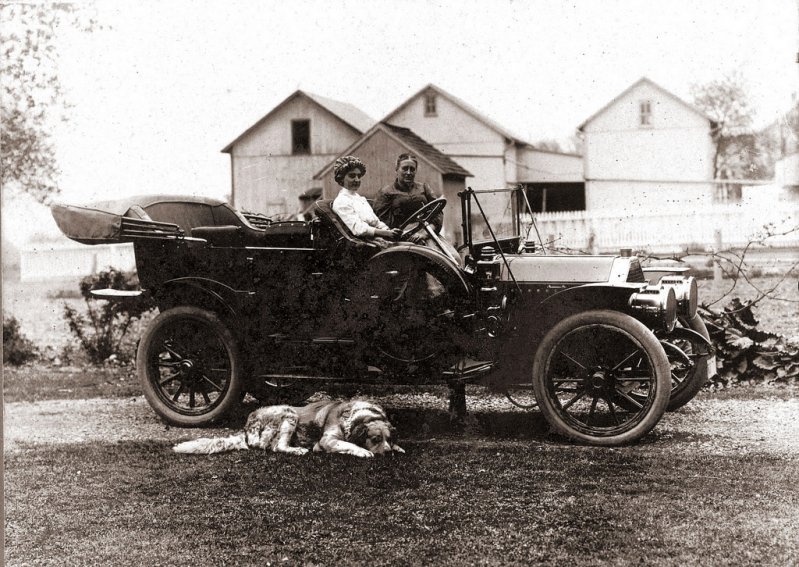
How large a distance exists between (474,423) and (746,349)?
226 cm

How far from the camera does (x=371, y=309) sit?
15.6ft

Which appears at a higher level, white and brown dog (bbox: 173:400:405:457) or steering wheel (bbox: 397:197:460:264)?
steering wheel (bbox: 397:197:460:264)

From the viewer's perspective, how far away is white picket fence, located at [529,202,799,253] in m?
5.32

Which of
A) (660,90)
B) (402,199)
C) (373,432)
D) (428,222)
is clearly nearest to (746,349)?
(660,90)

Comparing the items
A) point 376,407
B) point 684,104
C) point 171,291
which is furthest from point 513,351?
point 684,104

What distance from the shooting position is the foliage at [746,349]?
577 cm

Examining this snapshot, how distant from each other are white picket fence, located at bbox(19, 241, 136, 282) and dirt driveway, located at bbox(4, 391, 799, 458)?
992 mm

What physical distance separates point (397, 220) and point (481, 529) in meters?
2.34

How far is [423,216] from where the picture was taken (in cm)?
487

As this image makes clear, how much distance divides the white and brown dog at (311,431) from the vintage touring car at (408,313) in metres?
0.27

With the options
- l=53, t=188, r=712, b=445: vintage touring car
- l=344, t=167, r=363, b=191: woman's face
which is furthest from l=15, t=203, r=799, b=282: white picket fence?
l=344, t=167, r=363, b=191: woman's face

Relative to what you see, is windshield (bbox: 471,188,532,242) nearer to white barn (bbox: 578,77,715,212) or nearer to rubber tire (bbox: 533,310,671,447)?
rubber tire (bbox: 533,310,671,447)

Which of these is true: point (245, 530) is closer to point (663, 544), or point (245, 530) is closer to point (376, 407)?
point (376, 407)

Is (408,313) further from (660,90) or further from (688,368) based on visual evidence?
(660,90)
